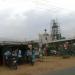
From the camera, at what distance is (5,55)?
23312 millimetres

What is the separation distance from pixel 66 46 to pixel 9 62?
16.5 metres

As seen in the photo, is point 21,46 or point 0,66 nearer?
point 0,66

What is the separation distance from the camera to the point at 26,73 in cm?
2000

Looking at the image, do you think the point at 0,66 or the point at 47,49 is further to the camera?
the point at 47,49

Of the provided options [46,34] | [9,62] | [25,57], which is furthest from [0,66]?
[46,34]

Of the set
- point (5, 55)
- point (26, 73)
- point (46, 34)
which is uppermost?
point (46, 34)

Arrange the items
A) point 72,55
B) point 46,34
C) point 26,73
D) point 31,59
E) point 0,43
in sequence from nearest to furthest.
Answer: point 26,73
point 0,43
point 31,59
point 72,55
point 46,34

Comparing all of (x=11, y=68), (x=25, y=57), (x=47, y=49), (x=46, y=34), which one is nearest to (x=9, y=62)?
(x=11, y=68)

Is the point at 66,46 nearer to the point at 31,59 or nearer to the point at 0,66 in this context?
the point at 31,59

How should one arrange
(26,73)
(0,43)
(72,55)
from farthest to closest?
(72,55)
(0,43)
(26,73)

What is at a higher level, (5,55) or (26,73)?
(5,55)

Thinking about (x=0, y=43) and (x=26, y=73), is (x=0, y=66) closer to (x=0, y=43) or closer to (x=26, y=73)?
(x=0, y=43)

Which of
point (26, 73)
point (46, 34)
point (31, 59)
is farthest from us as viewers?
point (46, 34)

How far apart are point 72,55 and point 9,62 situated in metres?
15.9
